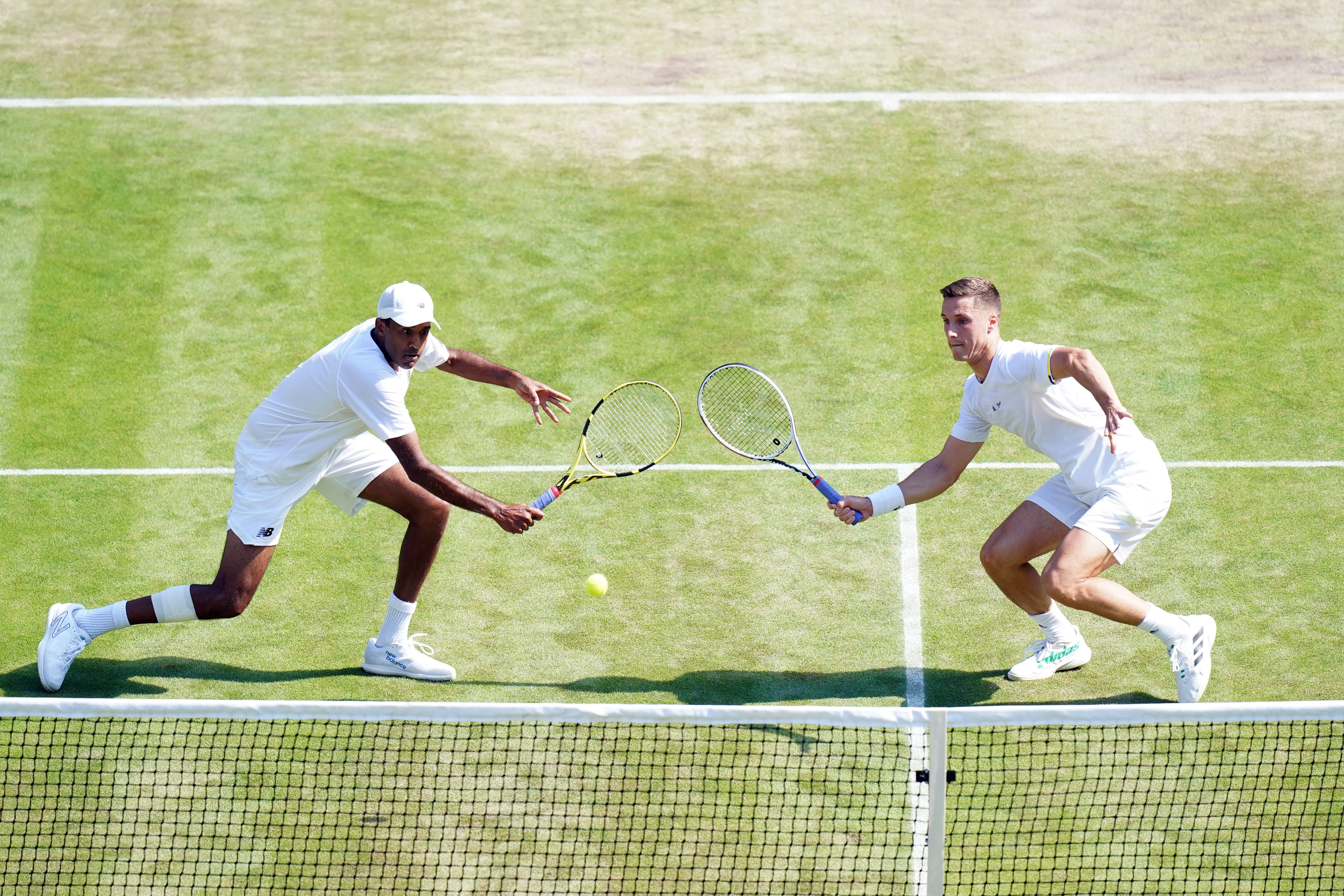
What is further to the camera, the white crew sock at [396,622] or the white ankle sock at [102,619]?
the white crew sock at [396,622]

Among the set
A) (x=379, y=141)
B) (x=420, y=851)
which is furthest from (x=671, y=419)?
(x=379, y=141)

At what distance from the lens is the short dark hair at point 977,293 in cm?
721

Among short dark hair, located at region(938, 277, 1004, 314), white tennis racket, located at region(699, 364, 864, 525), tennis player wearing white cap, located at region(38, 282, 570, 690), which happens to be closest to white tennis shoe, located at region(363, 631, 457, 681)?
tennis player wearing white cap, located at region(38, 282, 570, 690)

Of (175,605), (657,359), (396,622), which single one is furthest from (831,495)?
(657,359)

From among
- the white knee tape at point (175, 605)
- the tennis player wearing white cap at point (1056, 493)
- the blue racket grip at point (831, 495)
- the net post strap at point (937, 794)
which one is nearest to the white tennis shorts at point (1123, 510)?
the tennis player wearing white cap at point (1056, 493)

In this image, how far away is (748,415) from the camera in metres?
8.27

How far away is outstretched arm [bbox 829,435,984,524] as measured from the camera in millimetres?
7543

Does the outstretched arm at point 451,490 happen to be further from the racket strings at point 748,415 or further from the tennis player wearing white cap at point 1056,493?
the tennis player wearing white cap at point 1056,493

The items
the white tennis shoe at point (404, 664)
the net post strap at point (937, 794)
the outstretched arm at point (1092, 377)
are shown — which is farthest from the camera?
the white tennis shoe at point (404, 664)

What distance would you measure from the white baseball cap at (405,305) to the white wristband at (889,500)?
2.22m

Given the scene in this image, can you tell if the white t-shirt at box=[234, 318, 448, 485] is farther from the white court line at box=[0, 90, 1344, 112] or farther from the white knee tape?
the white court line at box=[0, 90, 1344, 112]

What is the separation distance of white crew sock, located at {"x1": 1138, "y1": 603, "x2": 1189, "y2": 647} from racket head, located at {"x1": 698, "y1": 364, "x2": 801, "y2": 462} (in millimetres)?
1888

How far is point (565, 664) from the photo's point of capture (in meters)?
7.91

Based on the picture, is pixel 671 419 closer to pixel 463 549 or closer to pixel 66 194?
pixel 463 549
